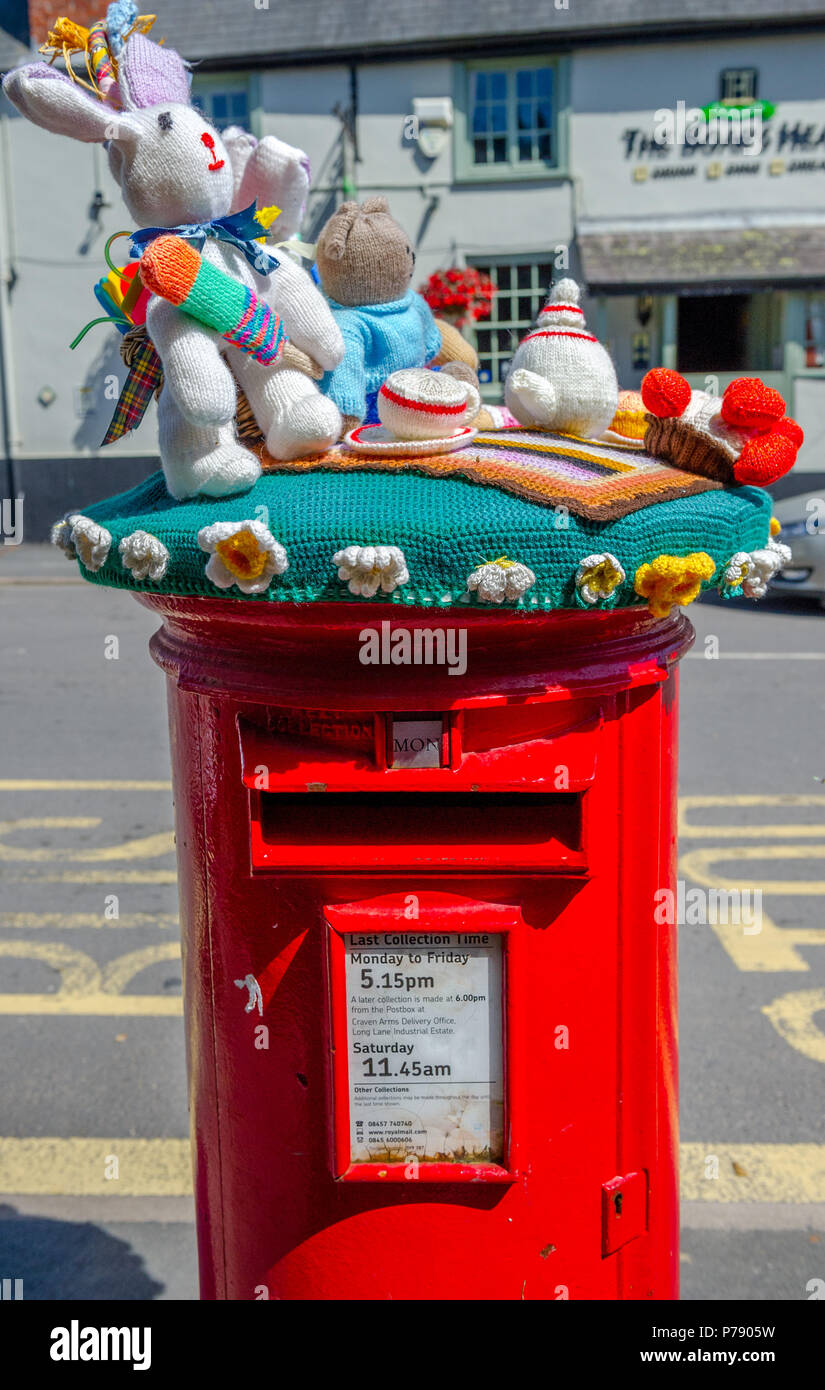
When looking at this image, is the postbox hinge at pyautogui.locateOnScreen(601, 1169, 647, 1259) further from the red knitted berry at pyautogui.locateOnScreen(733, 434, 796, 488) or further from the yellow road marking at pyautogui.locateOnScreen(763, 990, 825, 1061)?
the yellow road marking at pyautogui.locateOnScreen(763, 990, 825, 1061)

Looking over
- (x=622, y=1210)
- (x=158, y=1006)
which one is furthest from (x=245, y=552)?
(x=158, y=1006)

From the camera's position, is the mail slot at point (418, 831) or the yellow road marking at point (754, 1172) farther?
the yellow road marking at point (754, 1172)

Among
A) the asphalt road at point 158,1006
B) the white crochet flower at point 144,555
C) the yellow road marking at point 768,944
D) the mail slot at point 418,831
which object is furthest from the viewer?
the yellow road marking at point 768,944

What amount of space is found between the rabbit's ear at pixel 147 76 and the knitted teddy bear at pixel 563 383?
24.2 inches

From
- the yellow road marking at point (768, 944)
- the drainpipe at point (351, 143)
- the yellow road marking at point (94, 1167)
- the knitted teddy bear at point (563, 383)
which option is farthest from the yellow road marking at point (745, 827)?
the drainpipe at point (351, 143)

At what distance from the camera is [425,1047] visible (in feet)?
5.72

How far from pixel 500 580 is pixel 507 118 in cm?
1655

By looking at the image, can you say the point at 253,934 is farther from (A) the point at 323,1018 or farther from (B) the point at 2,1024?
(B) the point at 2,1024

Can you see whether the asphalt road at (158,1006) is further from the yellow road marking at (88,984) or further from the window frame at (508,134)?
the window frame at (508,134)

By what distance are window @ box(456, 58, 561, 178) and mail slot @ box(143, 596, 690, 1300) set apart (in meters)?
15.9

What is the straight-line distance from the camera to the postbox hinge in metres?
1.85

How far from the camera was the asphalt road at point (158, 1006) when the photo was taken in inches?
121

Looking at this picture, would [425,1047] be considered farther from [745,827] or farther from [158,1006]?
[745,827]
